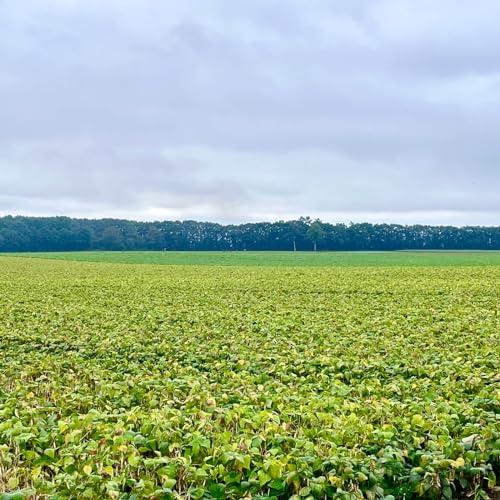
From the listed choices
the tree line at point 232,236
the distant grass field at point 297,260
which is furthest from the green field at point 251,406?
the tree line at point 232,236

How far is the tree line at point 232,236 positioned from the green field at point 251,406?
125863mm

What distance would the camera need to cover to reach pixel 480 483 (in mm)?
5555

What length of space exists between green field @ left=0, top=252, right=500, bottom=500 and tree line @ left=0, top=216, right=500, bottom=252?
12586cm

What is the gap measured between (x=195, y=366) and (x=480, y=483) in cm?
574

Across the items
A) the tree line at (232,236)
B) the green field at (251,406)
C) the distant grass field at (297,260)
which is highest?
the tree line at (232,236)

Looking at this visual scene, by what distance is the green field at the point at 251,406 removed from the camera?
197 inches

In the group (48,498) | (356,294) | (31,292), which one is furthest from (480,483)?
(31,292)

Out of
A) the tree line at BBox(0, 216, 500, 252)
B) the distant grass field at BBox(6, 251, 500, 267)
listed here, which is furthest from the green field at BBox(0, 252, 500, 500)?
the tree line at BBox(0, 216, 500, 252)

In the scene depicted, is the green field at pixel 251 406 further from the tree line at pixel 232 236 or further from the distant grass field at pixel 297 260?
the tree line at pixel 232 236

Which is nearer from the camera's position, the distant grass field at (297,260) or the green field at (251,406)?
the green field at (251,406)

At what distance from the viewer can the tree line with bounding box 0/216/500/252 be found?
139 metres

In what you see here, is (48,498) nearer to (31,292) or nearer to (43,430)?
(43,430)

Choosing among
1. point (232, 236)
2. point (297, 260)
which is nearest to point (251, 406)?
point (297, 260)

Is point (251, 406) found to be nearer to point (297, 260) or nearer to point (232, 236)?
point (297, 260)
